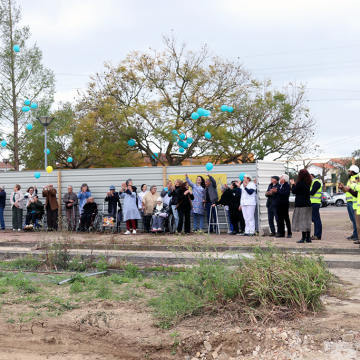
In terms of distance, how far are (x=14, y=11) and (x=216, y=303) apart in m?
32.3

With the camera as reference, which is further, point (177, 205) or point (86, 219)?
point (86, 219)

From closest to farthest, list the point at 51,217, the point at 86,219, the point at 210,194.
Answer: the point at 210,194, the point at 86,219, the point at 51,217

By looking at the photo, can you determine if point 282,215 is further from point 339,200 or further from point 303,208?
point 339,200

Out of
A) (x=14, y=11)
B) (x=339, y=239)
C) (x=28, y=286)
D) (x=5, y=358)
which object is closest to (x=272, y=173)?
(x=339, y=239)

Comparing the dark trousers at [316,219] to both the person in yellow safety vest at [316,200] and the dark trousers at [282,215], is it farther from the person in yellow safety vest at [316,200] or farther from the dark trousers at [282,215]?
the dark trousers at [282,215]

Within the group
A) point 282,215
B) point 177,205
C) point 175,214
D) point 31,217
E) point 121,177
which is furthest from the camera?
point 31,217

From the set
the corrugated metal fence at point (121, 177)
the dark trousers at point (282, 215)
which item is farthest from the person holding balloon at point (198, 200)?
the dark trousers at point (282, 215)

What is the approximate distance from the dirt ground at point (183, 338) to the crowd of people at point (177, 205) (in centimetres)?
779

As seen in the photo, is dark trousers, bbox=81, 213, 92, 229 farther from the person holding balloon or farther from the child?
the person holding balloon

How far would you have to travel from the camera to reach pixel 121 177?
1688 centimetres

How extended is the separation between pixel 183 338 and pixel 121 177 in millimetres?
12558

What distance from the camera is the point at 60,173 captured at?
17.6 m

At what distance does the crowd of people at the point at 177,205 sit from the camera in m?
13.4

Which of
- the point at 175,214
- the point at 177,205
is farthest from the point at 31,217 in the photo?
the point at 177,205
